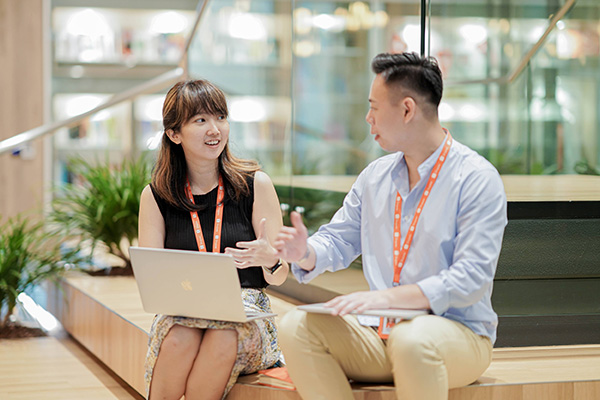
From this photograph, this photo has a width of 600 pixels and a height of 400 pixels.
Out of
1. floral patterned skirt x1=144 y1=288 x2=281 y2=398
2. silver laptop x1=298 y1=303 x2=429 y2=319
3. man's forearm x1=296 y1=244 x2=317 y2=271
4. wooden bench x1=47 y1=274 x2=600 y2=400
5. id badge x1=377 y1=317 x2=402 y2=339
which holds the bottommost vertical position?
wooden bench x1=47 y1=274 x2=600 y2=400

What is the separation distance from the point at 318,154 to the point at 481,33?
3.09 feet

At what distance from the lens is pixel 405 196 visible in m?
1.99

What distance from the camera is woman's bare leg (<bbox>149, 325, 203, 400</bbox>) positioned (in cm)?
222

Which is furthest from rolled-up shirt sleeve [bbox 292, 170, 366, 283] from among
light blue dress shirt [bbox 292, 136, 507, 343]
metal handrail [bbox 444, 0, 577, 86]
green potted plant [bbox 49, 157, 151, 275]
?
green potted plant [bbox 49, 157, 151, 275]

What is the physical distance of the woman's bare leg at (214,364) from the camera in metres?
2.21

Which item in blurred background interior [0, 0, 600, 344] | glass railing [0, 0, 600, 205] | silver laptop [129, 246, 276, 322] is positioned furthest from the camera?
glass railing [0, 0, 600, 205]

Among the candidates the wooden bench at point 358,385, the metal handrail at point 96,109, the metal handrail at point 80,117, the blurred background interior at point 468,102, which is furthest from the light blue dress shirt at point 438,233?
the metal handrail at point 80,117

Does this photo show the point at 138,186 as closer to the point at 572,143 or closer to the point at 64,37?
the point at 572,143

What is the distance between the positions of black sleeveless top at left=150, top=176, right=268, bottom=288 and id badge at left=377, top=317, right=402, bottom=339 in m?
0.55

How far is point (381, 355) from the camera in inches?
77.7

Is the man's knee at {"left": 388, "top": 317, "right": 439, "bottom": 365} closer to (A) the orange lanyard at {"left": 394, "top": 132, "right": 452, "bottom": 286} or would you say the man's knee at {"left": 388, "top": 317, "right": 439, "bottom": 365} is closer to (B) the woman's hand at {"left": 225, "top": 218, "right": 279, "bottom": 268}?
(A) the orange lanyard at {"left": 394, "top": 132, "right": 452, "bottom": 286}

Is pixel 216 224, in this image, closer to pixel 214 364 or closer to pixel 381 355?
pixel 214 364

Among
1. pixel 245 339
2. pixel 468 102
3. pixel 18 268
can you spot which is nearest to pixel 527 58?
pixel 468 102

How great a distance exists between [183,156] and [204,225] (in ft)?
0.76
